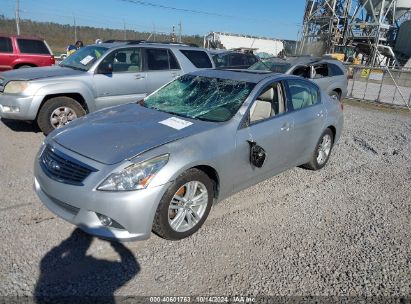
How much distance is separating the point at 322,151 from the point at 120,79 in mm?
3990

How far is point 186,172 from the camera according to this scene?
3.13 meters

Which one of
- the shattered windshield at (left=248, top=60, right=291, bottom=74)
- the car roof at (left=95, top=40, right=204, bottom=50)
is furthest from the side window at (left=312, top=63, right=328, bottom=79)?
the car roof at (left=95, top=40, right=204, bottom=50)

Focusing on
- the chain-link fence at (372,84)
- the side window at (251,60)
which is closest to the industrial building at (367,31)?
the chain-link fence at (372,84)

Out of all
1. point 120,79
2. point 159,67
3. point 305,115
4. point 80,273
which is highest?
point 159,67

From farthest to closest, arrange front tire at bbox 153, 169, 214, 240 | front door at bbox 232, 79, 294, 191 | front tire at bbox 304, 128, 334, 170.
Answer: front tire at bbox 304, 128, 334, 170
front door at bbox 232, 79, 294, 191
front tire at bbox 153, 169, 214, 240

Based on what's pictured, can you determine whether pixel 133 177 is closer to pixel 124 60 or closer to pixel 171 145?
pixel 171 145

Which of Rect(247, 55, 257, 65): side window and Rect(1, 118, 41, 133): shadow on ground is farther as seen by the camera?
Rect(247, 55, 257, 65): side window

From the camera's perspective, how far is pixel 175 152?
121 inches

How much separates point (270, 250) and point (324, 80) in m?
7.95

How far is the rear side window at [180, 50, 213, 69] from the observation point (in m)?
7.84

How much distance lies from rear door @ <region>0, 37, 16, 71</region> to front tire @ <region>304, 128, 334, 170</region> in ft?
37.4

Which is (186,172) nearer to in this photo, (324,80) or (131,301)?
(131,301)

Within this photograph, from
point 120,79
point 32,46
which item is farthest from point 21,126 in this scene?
point 32,46

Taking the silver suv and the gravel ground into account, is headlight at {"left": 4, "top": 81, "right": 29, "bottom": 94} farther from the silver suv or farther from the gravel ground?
the gravel ground
